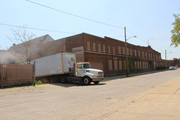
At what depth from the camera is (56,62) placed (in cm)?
2006

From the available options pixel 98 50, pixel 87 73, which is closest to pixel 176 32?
pixel 87 73

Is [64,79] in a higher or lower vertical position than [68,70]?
lower

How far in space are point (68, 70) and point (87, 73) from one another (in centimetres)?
268

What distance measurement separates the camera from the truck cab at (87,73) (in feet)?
60.1

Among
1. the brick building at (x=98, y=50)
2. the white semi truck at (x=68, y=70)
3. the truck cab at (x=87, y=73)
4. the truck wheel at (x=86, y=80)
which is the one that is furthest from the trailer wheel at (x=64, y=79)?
the brick building at (x=98, y=50)

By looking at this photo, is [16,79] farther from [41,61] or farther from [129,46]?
[129,46]

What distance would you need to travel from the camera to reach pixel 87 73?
18.5 metres

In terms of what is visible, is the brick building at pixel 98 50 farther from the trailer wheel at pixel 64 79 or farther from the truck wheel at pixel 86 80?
the truck wheel at pixel 86 80

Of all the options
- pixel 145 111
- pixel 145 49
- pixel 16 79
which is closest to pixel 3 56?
pixel 16 79

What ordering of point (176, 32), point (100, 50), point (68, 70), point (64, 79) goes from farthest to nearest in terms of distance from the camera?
point (100, 50)
point (64, 79)
point (68, 70)
point (176, 32)

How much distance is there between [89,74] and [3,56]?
69.7 ft

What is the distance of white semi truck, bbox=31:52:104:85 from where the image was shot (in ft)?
60.7

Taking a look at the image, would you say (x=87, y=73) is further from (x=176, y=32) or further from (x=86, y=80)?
(x=176, y=32)

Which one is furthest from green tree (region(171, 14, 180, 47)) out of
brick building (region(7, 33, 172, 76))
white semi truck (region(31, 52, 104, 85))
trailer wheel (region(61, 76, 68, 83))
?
→ brick building (region(7, 33, 172, 76))
